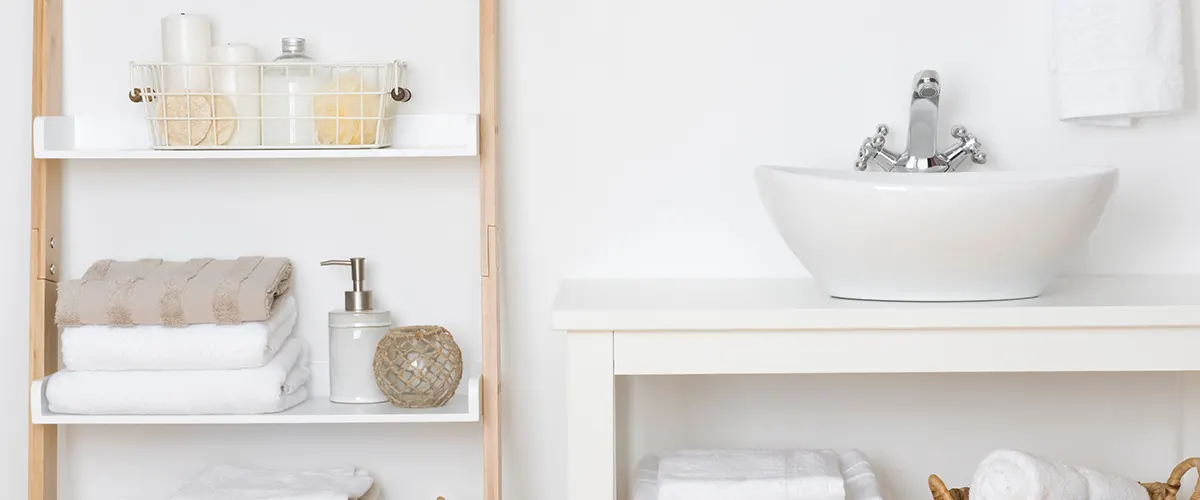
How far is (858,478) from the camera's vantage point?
1.51 meters

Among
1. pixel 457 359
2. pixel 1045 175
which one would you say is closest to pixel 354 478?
pixel 457 359

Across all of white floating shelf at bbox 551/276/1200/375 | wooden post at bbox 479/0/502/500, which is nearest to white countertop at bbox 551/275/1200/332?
white floating shelf at bbox 551/276/1200/375

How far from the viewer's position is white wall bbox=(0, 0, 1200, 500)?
1.70 meters

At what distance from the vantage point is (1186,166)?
66.9 inches

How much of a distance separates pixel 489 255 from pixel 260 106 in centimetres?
38

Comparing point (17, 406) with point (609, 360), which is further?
point (17, 406)

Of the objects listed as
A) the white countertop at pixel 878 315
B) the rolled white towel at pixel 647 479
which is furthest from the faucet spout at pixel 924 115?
the rolled white towel at pixel 647 479

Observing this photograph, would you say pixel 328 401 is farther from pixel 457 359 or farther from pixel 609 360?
pixel 609 360

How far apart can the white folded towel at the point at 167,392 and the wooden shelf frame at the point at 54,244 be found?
0.25 feet

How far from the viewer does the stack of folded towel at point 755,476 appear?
1.40m

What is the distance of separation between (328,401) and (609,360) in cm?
57

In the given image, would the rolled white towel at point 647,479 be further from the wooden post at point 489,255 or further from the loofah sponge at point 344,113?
the loofah sponge at point 344,113

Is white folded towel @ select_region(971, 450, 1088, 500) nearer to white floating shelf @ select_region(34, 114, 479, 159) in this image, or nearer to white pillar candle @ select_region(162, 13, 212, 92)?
white floating shelf @ select_region(34, 114, 479, 159)

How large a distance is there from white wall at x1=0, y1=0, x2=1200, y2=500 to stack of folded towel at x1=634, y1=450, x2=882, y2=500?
181 mm
